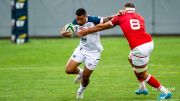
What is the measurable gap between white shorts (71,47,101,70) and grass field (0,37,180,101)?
2.61 ft

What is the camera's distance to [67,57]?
28516mm

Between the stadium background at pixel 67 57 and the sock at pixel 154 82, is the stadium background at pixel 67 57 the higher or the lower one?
the lower one

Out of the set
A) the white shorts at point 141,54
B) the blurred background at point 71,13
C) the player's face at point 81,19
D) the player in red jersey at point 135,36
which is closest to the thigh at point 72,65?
the player's face at point 81,19

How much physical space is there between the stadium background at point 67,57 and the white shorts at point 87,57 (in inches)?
31.3

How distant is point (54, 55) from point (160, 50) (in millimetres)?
5299

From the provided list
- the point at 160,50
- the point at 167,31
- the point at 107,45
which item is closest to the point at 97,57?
the point at 160,50

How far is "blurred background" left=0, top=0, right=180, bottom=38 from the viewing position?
42.4 meters

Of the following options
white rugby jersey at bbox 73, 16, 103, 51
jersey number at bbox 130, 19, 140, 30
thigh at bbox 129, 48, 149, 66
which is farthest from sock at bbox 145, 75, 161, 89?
white rugby jersey at bbox 73, 16, 103, 51

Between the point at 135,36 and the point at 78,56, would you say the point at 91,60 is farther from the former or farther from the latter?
the point at 135,36

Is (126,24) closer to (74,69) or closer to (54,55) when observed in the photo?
(74,69)

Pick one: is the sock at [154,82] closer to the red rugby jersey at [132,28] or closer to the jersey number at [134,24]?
the red rugby jersey at [132,28]

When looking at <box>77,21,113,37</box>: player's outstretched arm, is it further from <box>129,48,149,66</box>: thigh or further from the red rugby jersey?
<box>129,48,149,66</box>: thigh

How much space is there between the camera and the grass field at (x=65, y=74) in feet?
53.2

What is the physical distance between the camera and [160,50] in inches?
1232
